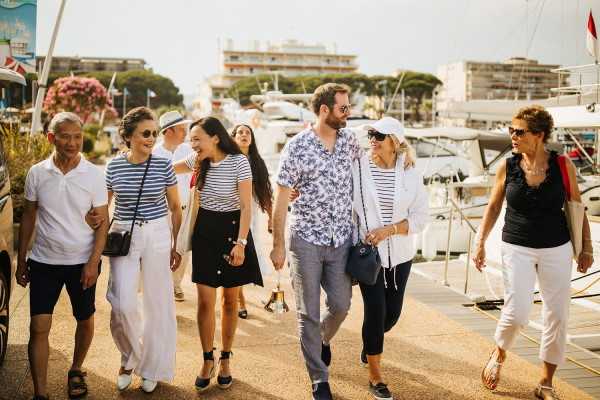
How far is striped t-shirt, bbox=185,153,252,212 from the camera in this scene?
4516mm

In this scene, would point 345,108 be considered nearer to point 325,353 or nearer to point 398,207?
point 398,207

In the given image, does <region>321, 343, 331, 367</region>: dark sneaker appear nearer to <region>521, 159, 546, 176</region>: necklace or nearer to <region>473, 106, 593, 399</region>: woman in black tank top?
<region>473, 106, 593, 399</region>: woman in black tank top

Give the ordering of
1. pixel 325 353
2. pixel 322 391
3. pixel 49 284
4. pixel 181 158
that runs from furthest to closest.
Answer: pixel 181 158 < pixel 325 353 < pixel 322 391 < pixel 49 284

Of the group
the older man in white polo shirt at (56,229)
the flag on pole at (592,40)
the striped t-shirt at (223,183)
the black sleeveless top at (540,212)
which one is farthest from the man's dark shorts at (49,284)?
the flag on pole at (592,40)

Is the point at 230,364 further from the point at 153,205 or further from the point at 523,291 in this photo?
the point at 523,291

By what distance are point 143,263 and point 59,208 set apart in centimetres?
67

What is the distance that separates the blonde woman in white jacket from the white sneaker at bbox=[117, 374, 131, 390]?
1.63m

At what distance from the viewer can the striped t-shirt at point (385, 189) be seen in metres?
4.47

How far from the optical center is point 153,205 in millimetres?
4336

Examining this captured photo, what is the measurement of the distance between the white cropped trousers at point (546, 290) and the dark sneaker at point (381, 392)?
0.93 metres

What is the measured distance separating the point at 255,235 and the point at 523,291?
118 inches

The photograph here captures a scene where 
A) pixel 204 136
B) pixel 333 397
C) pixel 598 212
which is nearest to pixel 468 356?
pixel 333 397

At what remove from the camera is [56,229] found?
157 inches

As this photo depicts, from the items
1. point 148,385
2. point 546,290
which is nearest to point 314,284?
point 148,385
